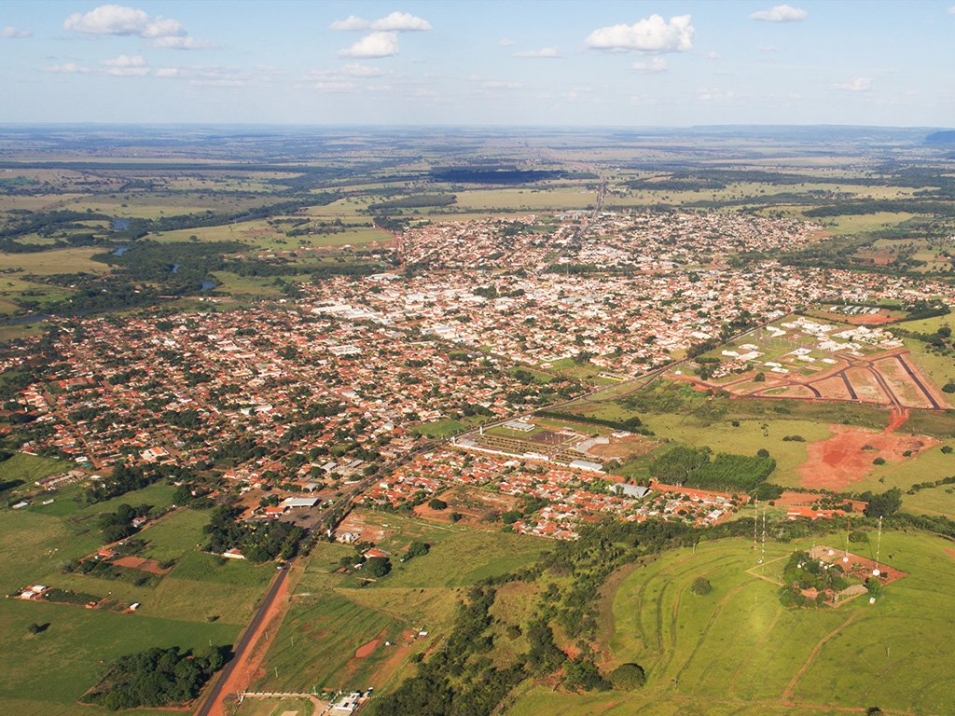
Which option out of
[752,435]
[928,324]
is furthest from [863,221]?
[752,435]

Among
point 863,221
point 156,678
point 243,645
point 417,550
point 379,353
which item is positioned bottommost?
point 243,645

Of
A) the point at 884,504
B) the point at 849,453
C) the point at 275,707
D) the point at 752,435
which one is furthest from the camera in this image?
the point at 752,435

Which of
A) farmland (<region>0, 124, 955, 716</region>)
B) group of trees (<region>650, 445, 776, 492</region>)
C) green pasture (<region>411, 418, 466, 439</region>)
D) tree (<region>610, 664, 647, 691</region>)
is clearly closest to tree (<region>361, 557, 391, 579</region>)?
farmland (<region>0, 124, 955, 716</region>)

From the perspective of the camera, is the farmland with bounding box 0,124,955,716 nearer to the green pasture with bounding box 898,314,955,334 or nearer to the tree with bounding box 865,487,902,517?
the green pasture with bounding box 898,314,955,334

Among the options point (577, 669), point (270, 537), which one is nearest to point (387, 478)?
point (270, 537)

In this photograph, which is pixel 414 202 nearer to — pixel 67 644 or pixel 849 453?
pixel 849 453

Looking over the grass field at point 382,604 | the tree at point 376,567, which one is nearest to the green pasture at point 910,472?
the grass field at point 382,604
